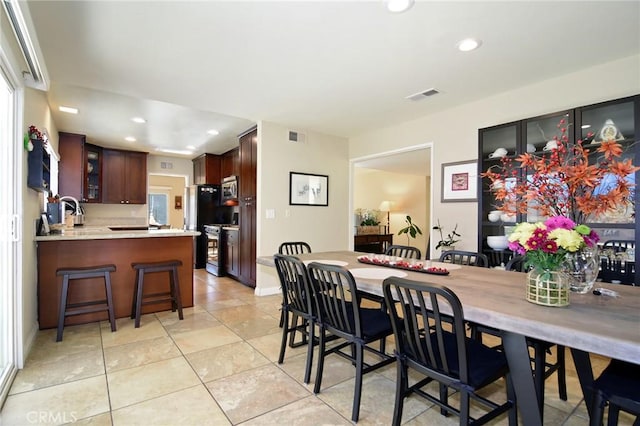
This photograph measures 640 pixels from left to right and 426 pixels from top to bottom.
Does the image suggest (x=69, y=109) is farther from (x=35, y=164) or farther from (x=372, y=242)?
(x=372, y=242)

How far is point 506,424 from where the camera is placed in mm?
1759

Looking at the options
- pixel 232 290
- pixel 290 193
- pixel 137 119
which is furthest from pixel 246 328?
pixel 137 119

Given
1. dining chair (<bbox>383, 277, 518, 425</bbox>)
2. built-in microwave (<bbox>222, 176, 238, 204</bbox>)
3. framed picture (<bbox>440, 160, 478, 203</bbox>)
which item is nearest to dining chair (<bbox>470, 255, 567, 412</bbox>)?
dining chair (<bbox>383, 277, 518, 425</bbox>)

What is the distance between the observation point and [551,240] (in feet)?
4.49

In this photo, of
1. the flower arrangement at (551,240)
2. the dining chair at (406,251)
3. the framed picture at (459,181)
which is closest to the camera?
the flower arrangement at (551,240)

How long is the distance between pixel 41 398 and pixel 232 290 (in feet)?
9.41

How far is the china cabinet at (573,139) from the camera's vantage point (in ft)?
7.89

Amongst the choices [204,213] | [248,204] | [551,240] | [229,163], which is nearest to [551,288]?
[551,240]

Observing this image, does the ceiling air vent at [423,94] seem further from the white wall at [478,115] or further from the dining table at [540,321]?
the dining table at [540,321]

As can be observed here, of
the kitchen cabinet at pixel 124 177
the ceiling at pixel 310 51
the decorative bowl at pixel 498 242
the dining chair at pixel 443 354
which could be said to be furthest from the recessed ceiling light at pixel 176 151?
the dining chair at pixel 443 354

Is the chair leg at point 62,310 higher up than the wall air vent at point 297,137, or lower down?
lower down

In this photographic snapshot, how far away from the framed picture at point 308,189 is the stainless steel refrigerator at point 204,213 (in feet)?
8.56

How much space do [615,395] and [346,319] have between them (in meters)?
1.17

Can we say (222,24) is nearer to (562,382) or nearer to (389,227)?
(562,382)
